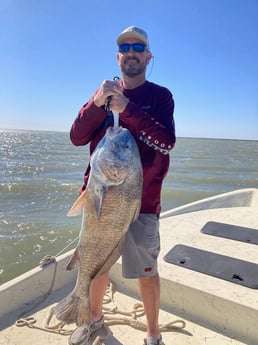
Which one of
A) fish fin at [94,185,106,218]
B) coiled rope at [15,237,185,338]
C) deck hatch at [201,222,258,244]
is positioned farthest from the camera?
deck hatch at [201,222,258,244]

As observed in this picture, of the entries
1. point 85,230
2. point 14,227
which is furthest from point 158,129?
point 14,227

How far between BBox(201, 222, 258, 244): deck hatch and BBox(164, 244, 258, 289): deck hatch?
72 centimetres

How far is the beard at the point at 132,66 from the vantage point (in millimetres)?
2658

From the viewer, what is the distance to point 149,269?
105 inches

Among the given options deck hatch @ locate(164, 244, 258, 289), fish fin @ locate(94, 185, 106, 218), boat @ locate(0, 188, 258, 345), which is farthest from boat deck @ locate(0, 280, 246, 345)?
fish fin @ locate(94, 185, 106, 218)

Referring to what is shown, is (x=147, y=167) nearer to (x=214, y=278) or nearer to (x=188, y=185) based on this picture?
(x=214, y=278)

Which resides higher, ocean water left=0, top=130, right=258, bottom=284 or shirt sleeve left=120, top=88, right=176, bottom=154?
shirt sleeve left=120, top=88, right=176, bottom=154

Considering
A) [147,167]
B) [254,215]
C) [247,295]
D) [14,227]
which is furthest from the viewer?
[14,227]

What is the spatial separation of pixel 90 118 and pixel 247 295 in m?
2.28

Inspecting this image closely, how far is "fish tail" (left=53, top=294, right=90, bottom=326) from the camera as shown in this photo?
91.4 inches

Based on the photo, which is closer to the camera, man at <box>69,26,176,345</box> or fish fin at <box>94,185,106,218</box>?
fish fin at <box>94,185,106,218</box>

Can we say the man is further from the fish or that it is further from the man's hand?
the fish

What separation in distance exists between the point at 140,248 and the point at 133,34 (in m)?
1.75

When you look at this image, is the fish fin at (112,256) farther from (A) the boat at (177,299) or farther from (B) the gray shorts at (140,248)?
(A) the boat at (177,299)
